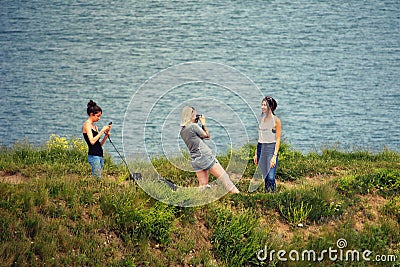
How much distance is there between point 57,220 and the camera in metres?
11.9

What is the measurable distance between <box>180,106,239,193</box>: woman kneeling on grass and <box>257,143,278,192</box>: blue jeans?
75cm

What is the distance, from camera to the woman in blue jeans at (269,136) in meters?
13.6

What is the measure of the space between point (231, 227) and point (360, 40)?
4505 centimetres

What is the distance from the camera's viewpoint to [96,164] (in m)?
13.9

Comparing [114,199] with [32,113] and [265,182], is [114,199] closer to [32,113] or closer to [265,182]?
[265,182]

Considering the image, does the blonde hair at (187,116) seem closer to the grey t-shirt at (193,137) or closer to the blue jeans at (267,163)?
the grey t-shirt at (193,137)

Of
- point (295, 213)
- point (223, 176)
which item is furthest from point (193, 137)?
point (295, 213)

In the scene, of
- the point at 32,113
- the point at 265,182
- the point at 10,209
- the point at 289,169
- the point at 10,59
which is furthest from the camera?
the point at 10,59

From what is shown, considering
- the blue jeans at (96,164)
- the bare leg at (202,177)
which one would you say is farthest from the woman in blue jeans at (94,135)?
the bare leg at (202,177)

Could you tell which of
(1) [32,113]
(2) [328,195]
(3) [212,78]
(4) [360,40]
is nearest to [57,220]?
(3) [212,78]

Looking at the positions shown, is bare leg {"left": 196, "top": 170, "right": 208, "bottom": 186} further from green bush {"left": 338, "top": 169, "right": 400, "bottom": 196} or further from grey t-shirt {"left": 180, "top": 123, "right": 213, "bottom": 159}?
green bush {"left": 338, "top": 169, "right": 400, "bottom": 196}
